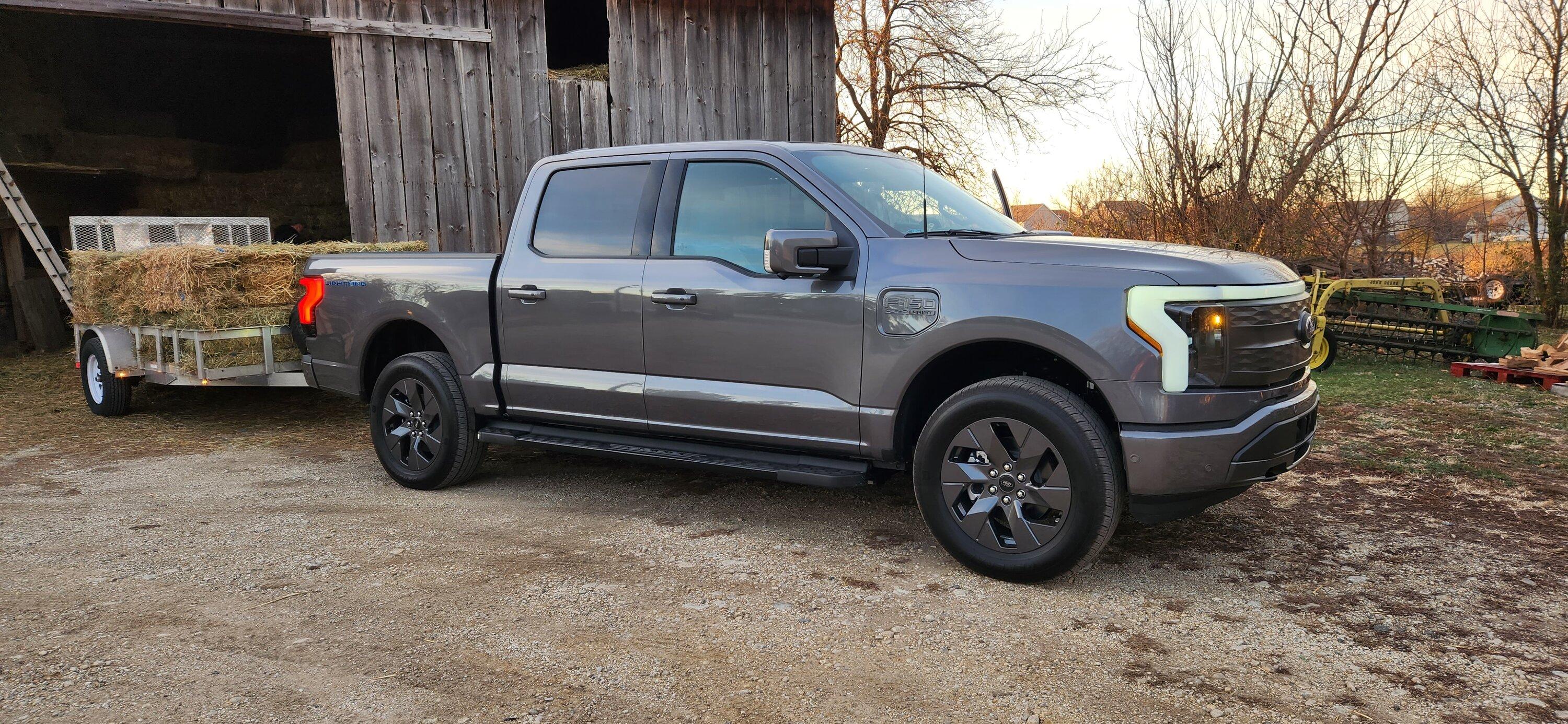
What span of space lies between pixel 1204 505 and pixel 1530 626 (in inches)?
46.1

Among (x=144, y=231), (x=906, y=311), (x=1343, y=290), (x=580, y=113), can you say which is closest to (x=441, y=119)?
(x=580, y=113)

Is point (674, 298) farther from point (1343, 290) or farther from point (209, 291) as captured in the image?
point (1343, 290)

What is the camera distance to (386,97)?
1061cm

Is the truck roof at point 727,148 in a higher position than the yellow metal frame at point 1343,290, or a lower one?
higher

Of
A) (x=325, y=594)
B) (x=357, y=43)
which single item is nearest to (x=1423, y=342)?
(x=325, y=594)

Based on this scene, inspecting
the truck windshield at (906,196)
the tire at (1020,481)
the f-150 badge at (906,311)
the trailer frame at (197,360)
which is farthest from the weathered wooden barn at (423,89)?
the tire at (1020,481)

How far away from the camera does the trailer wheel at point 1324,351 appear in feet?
33.9

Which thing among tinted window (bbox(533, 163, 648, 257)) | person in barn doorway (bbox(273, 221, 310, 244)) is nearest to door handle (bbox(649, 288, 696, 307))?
tinted window (bbox(533, 163, 648, 257))

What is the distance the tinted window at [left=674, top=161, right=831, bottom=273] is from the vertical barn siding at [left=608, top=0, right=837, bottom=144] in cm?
674

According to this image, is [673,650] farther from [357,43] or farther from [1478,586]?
[357,43]

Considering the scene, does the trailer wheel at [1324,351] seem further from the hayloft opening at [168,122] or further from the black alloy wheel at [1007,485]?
the hayloft opening at [168,122]

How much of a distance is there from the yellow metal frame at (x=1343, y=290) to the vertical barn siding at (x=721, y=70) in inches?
233

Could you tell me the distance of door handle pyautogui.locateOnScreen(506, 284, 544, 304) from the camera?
5.48 meters

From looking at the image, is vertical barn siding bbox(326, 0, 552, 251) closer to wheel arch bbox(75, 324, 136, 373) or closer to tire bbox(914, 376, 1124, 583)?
wheel arch bbox(75, 324, 136, 373)
